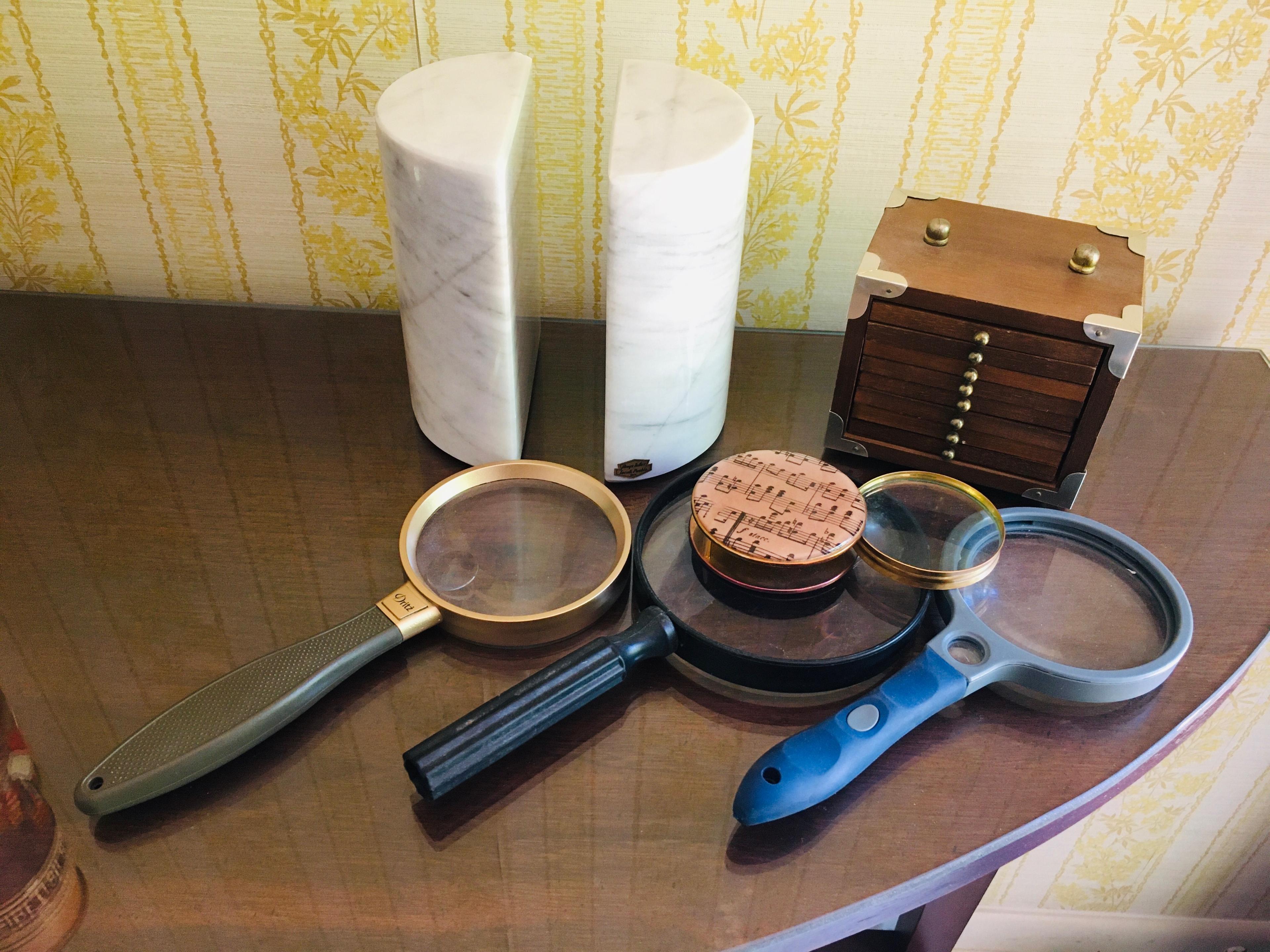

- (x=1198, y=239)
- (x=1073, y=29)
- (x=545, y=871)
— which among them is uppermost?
(x=1073, y=29)

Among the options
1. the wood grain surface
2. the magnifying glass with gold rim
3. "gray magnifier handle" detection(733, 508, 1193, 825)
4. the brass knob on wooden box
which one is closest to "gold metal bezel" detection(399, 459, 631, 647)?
the magnifying glass with gold rim

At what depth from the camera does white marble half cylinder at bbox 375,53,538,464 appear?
64 centimetres

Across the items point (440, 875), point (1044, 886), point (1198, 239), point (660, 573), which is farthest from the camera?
point (1044, 886)

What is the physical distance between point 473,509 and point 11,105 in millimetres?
592

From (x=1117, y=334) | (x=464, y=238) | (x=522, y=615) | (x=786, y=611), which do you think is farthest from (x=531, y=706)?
(x=1117, y=334)

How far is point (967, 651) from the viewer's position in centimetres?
63

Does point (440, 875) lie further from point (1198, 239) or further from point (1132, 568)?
point (1198, 239)

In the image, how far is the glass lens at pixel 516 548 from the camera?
0.67 metres

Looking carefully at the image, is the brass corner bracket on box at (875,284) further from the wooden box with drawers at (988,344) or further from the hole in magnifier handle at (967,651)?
the hole in magnifier handle at (967,651)

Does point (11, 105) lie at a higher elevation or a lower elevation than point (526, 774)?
higher

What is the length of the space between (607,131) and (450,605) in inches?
18.4

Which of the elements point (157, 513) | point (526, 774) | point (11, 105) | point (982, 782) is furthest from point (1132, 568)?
point (11, 105)

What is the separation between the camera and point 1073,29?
81 cm

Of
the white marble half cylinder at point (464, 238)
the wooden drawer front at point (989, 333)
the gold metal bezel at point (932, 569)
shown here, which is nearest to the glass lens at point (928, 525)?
the gold metal bezel at point (932, 569)
